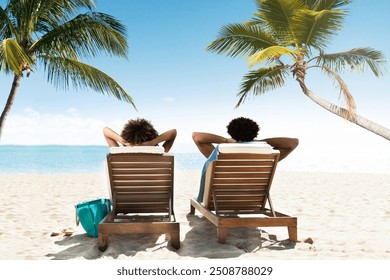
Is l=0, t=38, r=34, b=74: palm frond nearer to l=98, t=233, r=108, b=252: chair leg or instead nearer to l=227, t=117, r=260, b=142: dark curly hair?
l=98, t=233, r=108, b=252: chair leg

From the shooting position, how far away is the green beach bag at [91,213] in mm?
3643

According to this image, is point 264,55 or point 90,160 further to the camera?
point 90,160

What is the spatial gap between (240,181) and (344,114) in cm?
519

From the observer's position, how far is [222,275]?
2.79 m

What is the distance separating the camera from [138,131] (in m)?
3.61

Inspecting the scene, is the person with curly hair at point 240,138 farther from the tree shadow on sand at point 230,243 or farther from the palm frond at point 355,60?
the palm frond at point 355,60

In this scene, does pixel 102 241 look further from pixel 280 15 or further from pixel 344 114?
pixel 280 15

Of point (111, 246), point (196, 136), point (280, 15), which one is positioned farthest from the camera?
point (280, 15)

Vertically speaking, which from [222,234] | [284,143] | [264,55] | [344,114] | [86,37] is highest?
[86,37]

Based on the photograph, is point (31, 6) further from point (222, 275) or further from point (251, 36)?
point (222, 275)

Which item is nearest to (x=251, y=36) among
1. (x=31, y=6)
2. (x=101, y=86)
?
(x=101, y=86)

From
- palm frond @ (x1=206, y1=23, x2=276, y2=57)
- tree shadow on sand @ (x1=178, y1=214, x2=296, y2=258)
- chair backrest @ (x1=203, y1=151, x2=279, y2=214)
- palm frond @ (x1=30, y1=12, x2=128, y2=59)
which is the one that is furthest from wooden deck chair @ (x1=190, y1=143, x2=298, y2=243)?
palm frond @ (x1=206, y1=23, x2=276, y2=57)

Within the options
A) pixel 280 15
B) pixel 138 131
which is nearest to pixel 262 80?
pixel 280 15

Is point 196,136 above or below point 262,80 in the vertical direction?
below
